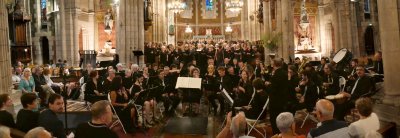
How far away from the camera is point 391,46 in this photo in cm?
796

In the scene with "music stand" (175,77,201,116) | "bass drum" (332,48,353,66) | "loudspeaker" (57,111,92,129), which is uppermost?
"bass drum" (332,48,353,66)

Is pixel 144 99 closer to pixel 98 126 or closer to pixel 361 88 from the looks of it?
pixel 361 88

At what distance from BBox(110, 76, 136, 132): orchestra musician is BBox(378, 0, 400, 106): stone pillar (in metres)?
5.35

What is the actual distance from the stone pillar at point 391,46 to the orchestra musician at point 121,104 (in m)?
5.35

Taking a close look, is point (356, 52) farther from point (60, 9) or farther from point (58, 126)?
point (58, 126)

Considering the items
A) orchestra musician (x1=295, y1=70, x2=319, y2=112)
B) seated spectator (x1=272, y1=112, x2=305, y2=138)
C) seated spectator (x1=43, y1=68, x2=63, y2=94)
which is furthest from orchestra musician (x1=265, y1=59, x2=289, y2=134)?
seated spectator (x1=43, y1=68, x2=63, y2=94)

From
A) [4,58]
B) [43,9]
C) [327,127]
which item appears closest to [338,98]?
[327,127]

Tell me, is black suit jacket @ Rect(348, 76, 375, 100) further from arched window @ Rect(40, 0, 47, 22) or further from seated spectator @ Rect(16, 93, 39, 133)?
arched window @ Rect(40, 0, 47, 22)

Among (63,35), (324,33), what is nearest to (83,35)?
(63,35)

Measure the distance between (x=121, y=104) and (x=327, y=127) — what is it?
5308mm

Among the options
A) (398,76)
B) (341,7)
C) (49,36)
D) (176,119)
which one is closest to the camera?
(398,76)

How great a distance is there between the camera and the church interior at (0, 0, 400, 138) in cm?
540

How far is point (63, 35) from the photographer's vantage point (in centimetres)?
2314

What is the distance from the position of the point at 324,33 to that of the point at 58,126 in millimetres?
21605
